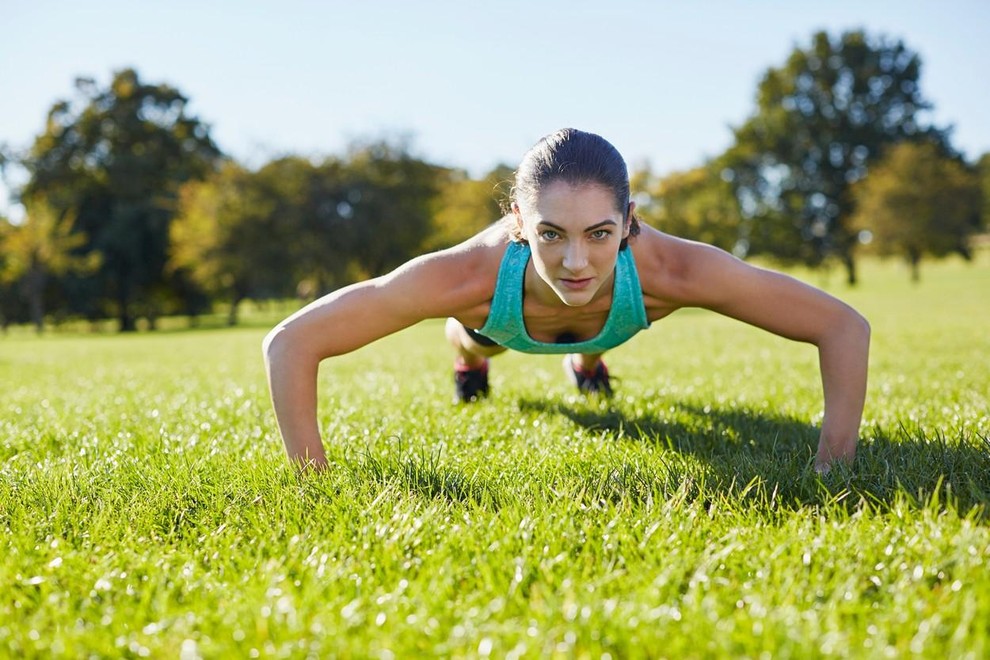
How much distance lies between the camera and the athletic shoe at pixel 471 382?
5.66m

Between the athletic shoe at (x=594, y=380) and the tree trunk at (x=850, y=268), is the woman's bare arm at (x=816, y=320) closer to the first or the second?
the athletic shoe at (x=594, y=380)

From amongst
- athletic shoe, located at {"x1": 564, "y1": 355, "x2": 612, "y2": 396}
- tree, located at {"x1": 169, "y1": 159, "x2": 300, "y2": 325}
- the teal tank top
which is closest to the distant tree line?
tree, located at {"x1": 169, "y1": 159, "x2": 300, "y2": 325}

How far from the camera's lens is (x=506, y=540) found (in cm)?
241

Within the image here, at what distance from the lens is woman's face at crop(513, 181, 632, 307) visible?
9.96 ft

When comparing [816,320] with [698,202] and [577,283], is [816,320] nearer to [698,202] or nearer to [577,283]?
[577,283]

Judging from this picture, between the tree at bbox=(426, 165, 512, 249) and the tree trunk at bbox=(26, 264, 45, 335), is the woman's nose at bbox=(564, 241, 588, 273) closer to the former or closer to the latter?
the tree at bbox=(426, 165, 512, 249)

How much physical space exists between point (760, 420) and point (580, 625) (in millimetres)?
2991

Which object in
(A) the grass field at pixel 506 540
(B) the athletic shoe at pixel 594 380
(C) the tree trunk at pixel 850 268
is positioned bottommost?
(A) the grass field at pixel 506 540

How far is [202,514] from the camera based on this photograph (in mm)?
2834

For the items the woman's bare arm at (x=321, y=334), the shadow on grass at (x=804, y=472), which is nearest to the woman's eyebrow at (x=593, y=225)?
the woman's bare arm at (x=321, y=334)

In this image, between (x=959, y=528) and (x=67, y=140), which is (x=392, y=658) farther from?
(x=67, y=140)

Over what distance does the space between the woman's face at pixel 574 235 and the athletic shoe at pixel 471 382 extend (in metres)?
2.49

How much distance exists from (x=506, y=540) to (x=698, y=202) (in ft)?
185

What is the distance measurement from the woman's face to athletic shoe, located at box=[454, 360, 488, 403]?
2489mm
